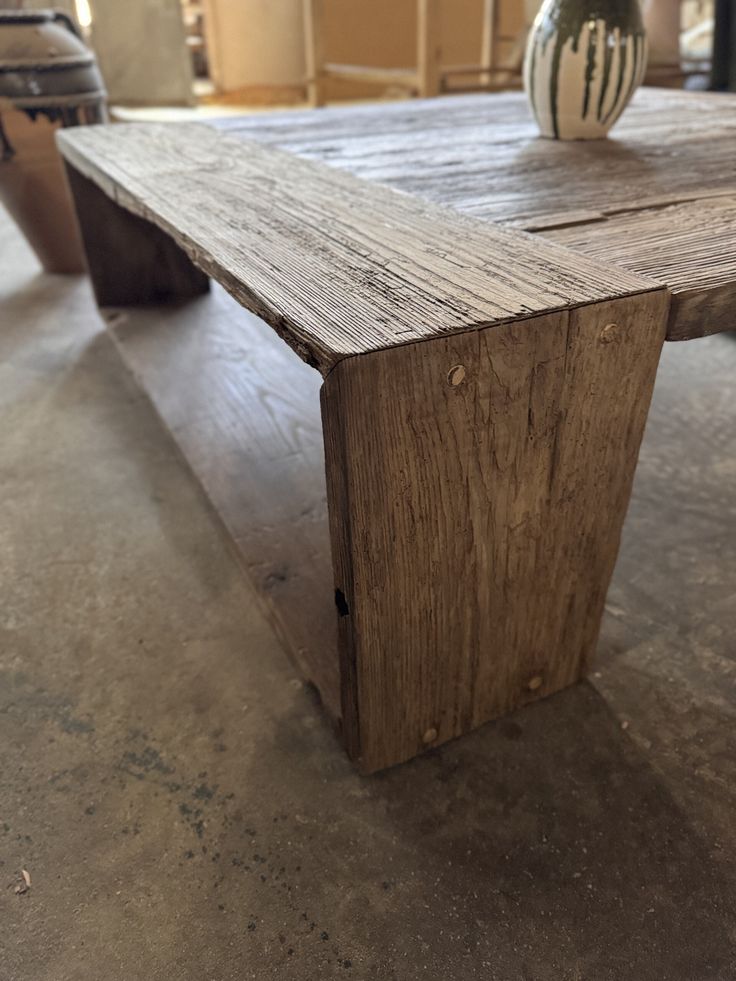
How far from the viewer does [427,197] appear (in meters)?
0.90

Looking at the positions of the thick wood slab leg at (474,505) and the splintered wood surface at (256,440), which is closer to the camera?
the thick wood slab leg at (474,505)

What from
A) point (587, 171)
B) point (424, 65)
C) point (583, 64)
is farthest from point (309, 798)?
point (424, 65)

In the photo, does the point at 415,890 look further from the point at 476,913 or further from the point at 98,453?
the point at 98,453

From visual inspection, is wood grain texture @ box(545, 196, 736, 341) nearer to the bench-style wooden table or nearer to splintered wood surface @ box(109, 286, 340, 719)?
the bench-style wooden table

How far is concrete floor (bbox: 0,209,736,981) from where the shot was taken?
0.62 m

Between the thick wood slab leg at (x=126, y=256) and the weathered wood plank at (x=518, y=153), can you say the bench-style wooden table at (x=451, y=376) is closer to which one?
the weathered wood plank at (x=518, y=153)

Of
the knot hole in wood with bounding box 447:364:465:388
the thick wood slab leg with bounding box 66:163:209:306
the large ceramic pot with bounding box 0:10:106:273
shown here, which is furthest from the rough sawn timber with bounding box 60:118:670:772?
the large ceramic pot with bounding box 0:10:106:273

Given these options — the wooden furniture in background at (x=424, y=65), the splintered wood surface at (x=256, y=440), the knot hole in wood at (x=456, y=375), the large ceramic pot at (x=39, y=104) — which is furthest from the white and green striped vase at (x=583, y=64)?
the wooden furniture in background at (x=424, y=65)

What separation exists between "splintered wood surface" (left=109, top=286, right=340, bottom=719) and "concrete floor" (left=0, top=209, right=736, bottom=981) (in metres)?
0.07

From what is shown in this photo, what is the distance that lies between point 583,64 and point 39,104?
138cm

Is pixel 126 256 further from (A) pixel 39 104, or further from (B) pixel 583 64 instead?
(B) pixel 583 64

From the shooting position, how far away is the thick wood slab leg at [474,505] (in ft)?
1.79

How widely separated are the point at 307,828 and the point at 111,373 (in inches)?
45.0

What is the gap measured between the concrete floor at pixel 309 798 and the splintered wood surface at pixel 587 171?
43 centimetres
